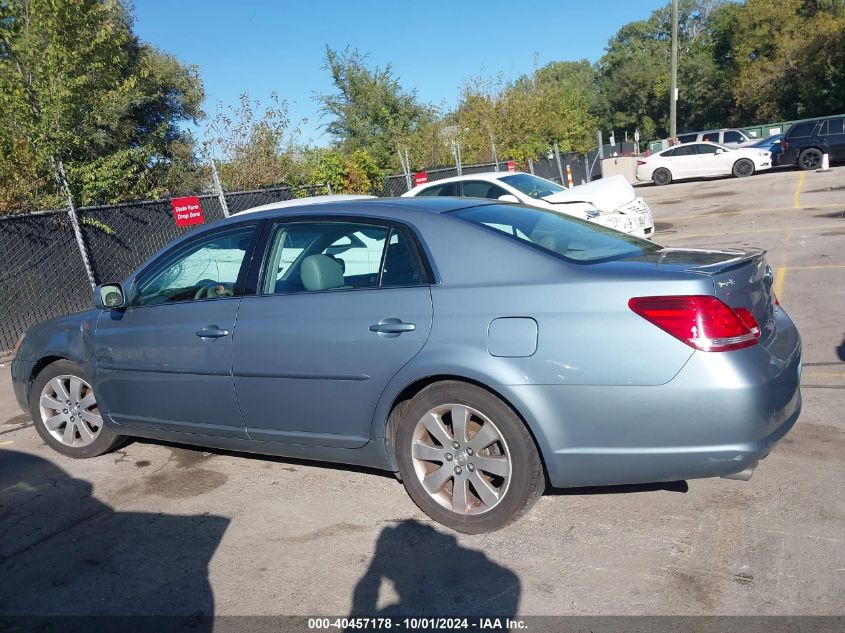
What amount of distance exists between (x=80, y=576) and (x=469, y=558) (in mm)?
1860

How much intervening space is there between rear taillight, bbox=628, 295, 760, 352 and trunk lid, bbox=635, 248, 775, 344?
71mm

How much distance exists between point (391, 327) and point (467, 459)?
0.74 m

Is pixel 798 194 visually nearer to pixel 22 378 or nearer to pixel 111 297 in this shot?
pixel 111 297

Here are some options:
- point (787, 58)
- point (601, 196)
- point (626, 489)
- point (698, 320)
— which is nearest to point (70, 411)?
point (626, 489)

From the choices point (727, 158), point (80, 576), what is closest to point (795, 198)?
point (727, 158)

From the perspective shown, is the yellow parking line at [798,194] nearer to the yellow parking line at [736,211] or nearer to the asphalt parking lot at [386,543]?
the yellow parking line at [736,211]

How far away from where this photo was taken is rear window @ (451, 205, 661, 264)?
3.85 meters

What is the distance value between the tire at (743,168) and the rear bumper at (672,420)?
1000 inches

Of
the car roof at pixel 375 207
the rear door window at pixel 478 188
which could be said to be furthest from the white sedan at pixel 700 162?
the car roof at pixel 375 207

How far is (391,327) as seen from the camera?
379 cm

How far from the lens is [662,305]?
3266mm

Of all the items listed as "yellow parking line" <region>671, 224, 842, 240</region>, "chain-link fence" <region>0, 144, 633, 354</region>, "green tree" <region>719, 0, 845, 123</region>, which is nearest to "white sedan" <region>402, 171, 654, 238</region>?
"yellow parking line" <region>671, 224, 842, 240</region>

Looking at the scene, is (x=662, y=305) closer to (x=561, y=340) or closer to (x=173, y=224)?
(x=561, y=340)

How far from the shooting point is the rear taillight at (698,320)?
321 cm
